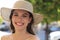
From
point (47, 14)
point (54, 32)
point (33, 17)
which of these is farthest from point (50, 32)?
point (33, 17)

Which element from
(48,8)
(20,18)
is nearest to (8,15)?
(20,18)

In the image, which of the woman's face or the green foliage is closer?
the woman's face

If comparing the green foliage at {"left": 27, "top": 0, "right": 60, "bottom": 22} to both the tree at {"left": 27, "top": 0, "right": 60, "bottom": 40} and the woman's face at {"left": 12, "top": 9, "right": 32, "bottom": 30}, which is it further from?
the woman's face at {"left": 12, "top": 9, "right": 32, "bottom": 30}

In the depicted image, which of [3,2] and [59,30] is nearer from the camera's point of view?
[3,2]

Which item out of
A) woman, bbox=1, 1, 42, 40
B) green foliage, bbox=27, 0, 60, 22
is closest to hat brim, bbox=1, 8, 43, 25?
woman, bbox=1, 1, 42, 40

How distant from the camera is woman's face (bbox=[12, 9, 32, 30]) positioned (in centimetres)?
86

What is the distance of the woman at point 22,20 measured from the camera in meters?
0.86

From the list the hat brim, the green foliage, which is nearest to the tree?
the green foliage

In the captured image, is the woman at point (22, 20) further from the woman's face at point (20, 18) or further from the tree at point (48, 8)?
the tree at point (48, 8)

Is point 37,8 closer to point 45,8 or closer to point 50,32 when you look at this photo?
point 45,8

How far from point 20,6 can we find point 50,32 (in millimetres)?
1361

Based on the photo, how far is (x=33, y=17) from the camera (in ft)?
3.02

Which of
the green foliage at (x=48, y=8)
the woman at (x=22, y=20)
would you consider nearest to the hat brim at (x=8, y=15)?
the woman at (x=22, y=20)

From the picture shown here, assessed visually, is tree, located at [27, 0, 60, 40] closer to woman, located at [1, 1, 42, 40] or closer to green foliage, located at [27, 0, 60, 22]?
green foliage, located at [27, 0, 60, 22]
